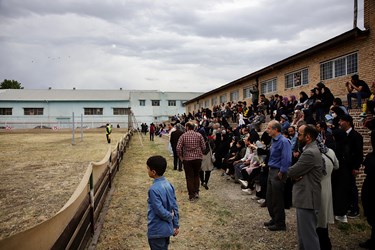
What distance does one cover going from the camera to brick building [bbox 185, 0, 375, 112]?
11.6 meters

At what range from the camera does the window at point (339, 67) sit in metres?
12.5

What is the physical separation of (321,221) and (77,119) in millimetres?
42307

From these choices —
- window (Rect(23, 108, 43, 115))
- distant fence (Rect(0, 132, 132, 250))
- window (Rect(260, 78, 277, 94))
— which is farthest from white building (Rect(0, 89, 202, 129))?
distant fence (Rect(0, 132, 132, 250))

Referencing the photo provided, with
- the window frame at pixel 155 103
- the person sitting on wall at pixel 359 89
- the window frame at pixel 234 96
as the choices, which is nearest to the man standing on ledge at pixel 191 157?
the person sitting on wall at pixel 359 89

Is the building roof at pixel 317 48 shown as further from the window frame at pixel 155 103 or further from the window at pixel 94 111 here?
the window at pixel 94 111

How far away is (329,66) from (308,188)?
472 inches

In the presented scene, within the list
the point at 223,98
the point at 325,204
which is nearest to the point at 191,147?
the point at 325,204

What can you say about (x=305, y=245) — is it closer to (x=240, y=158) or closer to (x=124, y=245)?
(x=124, y=245)

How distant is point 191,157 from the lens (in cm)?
720

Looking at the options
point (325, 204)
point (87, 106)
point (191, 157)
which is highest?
point (87, 106)

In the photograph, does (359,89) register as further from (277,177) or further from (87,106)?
(87,106)

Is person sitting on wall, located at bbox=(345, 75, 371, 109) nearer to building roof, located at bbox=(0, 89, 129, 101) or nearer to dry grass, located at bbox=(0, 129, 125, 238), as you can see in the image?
dry grass, located at bbox=(0, 129, 125, 238)

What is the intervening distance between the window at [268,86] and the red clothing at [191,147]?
13047 mm

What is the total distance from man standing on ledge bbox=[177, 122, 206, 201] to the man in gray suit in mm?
3530
